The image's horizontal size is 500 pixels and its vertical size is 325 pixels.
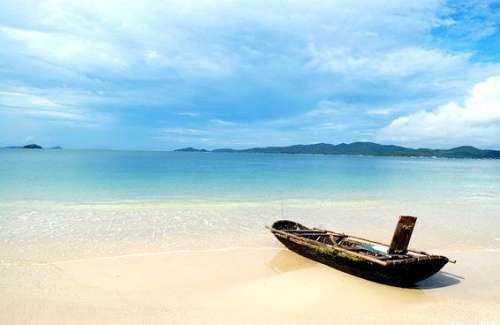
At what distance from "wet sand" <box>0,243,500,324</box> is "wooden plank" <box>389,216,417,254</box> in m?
1.03

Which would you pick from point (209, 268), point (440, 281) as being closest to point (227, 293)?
point (209, 268)

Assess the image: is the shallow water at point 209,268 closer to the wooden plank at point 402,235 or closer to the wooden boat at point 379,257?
the wooden boat at point 379,257

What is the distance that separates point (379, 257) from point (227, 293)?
4.05 meters

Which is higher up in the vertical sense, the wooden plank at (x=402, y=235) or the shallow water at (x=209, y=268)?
the wooden plank at (x=402, y=235)

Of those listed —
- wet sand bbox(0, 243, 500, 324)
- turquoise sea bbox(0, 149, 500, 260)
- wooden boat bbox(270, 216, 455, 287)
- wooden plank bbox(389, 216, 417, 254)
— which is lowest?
wet sand bbox(0, 243, 500, 324)

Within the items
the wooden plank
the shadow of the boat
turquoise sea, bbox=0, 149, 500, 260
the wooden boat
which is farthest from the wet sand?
turquoise sea, bbox=0, 149, 500, 260

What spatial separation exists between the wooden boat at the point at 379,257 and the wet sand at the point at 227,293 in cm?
27

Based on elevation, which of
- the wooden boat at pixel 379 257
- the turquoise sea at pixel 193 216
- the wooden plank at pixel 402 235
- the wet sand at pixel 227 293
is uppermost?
the wooden plank at pixel 402 235

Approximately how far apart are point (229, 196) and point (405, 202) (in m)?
12.7

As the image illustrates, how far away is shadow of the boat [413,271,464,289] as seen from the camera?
921cm

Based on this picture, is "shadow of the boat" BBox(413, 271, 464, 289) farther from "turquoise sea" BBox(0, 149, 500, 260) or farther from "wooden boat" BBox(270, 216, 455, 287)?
"turquoise sea" BBox(0, 149, 500, 260)

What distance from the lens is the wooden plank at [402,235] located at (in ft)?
30.8

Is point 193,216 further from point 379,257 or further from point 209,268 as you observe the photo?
point 379,257

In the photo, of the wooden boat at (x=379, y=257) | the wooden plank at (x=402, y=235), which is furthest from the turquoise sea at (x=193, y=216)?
the wooden plank at (x=402, y=235)
